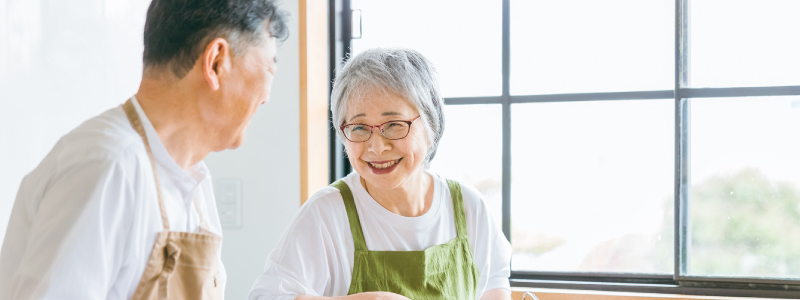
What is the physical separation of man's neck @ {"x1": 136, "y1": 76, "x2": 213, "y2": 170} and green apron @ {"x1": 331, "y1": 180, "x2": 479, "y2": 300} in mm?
635

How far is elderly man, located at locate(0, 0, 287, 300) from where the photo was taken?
0.73m

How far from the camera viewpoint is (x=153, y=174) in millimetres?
870

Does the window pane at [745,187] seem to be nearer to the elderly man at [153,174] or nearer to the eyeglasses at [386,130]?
the eyeglasses at [386,130]

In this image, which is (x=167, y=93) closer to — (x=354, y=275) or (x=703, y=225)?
(x=354, y=275)

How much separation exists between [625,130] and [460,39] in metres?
0.73

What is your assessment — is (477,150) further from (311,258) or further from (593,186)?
(311,258)

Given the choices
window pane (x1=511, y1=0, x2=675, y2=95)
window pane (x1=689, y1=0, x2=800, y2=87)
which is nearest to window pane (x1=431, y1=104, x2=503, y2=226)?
window pane (x1=511, y1=0, x2=675, y2=95)

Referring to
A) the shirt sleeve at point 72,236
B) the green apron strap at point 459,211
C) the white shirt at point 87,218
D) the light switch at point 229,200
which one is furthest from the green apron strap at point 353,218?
the light switch at point 229,200

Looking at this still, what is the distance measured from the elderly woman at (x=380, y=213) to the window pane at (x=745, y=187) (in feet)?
3.58

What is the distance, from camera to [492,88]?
2.42 m

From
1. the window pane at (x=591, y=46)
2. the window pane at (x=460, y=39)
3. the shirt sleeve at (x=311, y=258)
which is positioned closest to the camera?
the shirt sleeve at (x=311, y=258)

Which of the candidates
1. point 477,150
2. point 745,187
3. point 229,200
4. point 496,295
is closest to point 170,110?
point 496,295

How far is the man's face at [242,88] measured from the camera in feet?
3.01

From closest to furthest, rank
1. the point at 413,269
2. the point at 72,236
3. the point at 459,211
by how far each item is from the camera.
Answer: the point at 72,236 → the point at 413,269 → the point at 459,211
